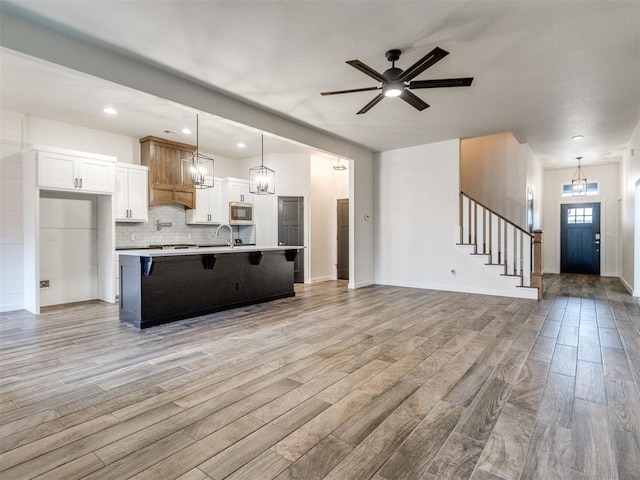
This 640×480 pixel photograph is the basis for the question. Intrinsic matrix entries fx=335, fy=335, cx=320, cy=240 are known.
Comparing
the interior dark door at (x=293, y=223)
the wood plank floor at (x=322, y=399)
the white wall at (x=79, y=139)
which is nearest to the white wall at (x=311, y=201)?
the interior dark door at (x=293, y=223)

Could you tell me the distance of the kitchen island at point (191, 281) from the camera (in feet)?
13.6

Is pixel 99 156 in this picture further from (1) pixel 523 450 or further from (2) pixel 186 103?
(1) pixel 523 450

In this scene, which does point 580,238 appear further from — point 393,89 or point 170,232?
point 170,232

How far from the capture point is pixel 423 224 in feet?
22.8

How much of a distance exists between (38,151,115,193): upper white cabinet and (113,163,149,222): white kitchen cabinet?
26 cm

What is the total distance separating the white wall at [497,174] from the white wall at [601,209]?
3804mm

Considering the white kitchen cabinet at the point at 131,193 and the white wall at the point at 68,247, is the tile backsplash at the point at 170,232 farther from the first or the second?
the white wall at the point at 68,247

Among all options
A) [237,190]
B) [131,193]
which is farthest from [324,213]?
[131,193]

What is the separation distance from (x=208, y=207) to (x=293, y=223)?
1.94 m

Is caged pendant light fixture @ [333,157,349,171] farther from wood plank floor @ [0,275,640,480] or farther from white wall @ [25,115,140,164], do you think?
wood plank floor @ [0,275,640,480]

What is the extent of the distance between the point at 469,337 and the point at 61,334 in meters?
4.58

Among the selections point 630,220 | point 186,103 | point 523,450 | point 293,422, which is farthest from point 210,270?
point 630,220

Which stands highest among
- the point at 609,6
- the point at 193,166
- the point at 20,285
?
the point at 609,6

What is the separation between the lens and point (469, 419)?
204cm
